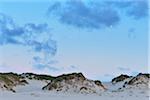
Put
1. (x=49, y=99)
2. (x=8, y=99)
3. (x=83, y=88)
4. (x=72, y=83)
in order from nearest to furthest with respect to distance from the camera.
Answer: (x=8, y=99)
(x=49, y=99)
(x=83, y=88)
(x=72, y=83)

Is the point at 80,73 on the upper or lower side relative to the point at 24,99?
upper

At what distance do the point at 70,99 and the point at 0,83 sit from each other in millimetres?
12243

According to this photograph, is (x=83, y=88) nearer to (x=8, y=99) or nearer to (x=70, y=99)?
(x=70, y=99)

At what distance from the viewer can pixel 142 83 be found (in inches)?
1492

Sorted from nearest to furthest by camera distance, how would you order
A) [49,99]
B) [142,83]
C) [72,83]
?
1. [49,99]
2. [72,83]
3. [142,83]

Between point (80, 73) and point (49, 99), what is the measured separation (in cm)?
1855

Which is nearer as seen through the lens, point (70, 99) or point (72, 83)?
point (70, 99)

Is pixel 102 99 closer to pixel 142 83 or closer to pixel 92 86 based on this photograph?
pixel 92 86

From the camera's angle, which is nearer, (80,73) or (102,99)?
(102,99)

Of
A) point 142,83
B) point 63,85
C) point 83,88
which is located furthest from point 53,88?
point 142,83

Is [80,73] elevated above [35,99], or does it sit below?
above

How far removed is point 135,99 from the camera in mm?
20469

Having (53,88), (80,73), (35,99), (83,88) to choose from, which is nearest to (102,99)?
(35,99)

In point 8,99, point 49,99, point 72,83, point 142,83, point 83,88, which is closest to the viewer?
point 8,99
